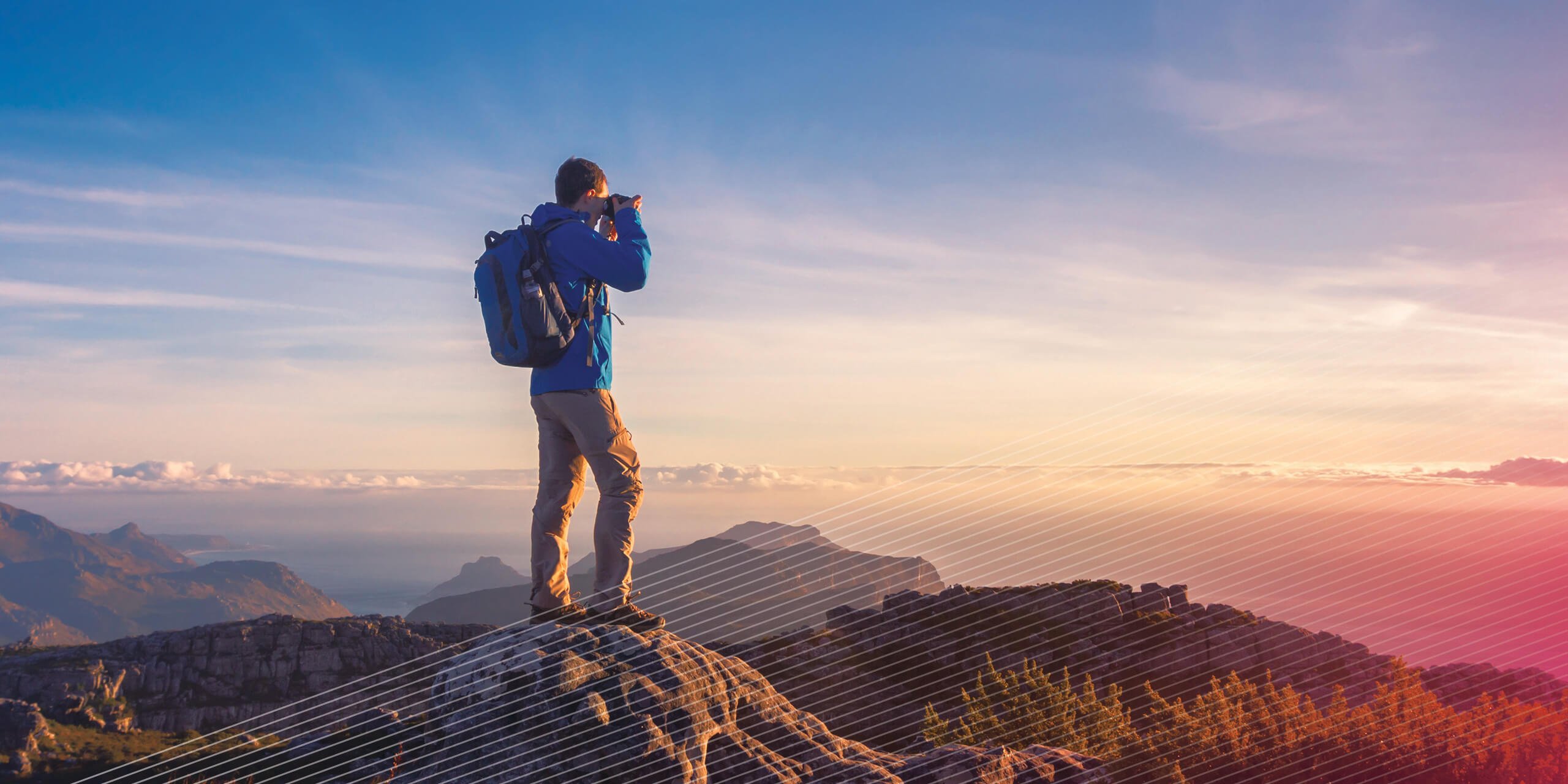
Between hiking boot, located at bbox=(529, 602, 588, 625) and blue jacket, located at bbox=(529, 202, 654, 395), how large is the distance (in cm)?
198

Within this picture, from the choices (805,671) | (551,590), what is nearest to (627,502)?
(551,590)

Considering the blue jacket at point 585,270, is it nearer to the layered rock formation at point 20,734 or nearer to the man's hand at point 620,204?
the man's hand at point 620,204

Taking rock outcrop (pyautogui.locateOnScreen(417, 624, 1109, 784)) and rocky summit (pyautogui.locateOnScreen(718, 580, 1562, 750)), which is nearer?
rock outcrop (pyautogui.locateOnScreen(417, 624, 1109, 784))

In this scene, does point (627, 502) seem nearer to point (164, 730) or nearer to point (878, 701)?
point (878, 701)

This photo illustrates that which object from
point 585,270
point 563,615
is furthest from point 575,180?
point 563,615

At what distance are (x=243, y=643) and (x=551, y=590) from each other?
194m

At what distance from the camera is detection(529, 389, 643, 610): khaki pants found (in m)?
8.17

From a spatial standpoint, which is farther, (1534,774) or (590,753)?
(1534,774)

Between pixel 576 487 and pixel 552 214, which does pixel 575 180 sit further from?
→ pixel 576 487

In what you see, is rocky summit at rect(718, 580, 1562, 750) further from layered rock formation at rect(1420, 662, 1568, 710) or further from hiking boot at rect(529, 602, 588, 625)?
hiking boot at rect(529, 602, 588, 625)

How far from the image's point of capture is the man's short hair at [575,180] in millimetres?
8555

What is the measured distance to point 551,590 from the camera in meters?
8.47

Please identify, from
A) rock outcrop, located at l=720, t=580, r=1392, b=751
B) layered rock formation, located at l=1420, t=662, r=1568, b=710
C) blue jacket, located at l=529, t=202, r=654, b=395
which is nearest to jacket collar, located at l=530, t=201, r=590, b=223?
blue jacket, located at l=529, t=202, r=654, b=395

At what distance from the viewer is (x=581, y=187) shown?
8547mm
